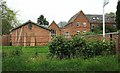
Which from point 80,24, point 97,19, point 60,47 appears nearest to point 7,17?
point 80,24

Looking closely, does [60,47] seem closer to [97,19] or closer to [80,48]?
[80,48]

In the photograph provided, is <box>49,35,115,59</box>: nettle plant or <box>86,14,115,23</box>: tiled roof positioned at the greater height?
<box>86,14,115,23</box>: tiled roof

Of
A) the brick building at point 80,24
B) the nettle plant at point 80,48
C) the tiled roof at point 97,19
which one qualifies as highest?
the tiled roof at point 97,19

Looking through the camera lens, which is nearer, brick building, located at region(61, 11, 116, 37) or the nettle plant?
the nettle plant

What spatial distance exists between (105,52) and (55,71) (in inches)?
189

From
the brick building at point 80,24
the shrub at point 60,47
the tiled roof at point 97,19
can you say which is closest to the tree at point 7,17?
the brick building at point 80,24

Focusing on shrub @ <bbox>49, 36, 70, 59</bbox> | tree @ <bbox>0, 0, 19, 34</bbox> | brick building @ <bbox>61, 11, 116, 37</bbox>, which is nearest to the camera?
shrub @ <bbox>49, 36, 70, 59</bbox>

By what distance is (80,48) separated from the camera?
1395 cm

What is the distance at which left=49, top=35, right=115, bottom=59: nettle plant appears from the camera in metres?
13.9

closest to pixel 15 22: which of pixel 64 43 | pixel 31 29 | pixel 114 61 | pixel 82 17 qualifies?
pixel 31 29

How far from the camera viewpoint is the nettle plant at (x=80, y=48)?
45.6 feet

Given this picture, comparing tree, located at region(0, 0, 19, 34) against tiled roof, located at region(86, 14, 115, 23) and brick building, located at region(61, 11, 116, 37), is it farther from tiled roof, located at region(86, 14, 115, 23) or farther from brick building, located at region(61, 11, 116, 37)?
tiled roof, located at region(86, 14, 115, 23)

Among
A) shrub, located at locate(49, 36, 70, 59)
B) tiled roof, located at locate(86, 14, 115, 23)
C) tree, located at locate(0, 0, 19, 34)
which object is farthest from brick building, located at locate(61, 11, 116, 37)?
shrub, located at locate(49, 36, 70, 59)

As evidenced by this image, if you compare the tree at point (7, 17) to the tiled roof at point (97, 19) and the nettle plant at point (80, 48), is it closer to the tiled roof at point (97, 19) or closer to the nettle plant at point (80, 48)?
the tiled roof at point (97, 19)
